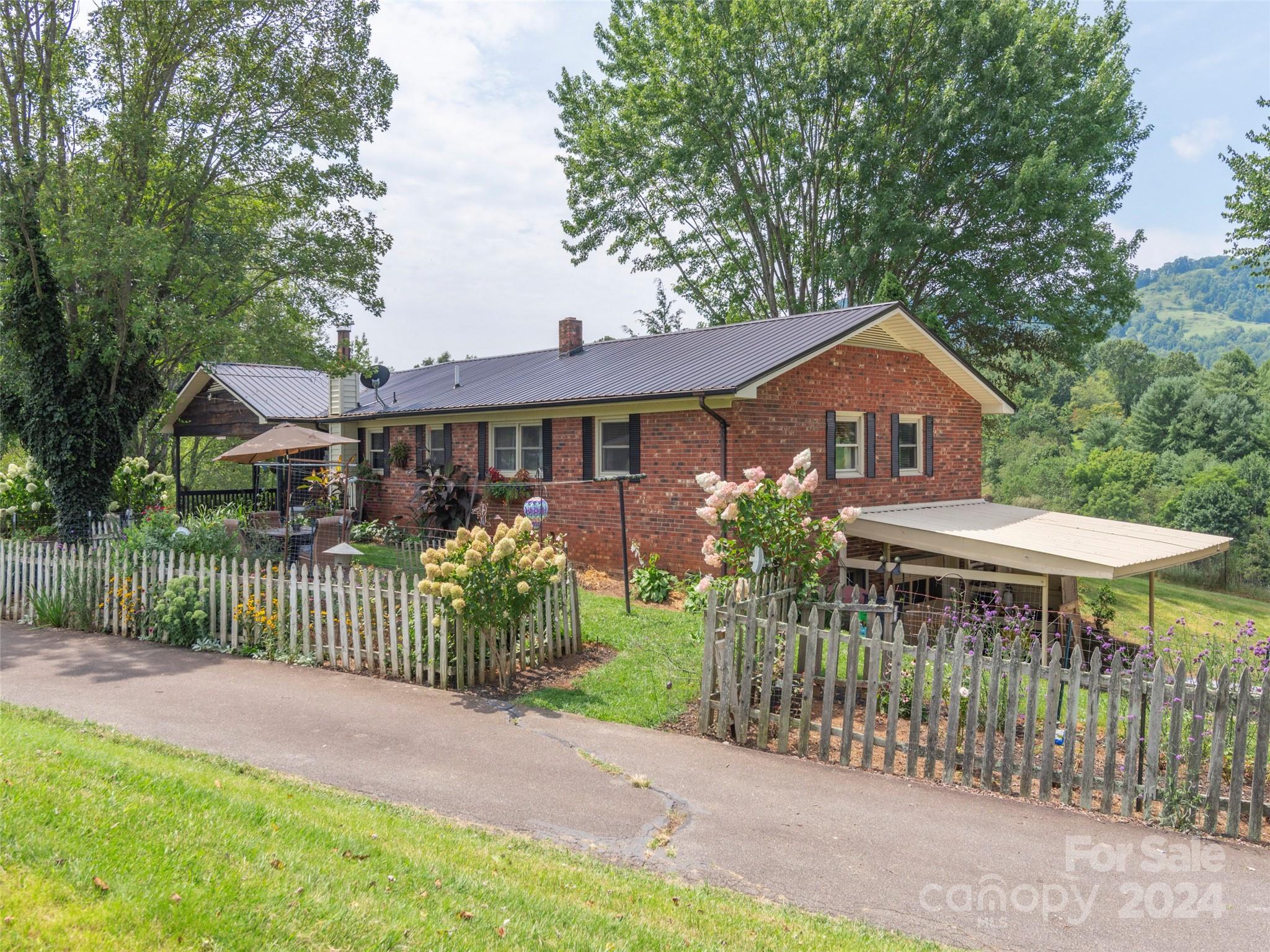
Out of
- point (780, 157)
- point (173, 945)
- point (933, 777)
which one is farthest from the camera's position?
point (780, 157)

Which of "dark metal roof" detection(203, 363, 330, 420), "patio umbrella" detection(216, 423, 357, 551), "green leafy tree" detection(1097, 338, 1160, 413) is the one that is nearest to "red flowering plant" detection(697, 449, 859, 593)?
"patio umbrella" detection(216, 423, 357, 551)

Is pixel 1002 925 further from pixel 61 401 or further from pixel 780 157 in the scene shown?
pixel 780 157

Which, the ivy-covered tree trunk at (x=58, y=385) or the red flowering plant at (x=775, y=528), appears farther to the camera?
the ivy-covered tree trunk at (x=58, y=385)

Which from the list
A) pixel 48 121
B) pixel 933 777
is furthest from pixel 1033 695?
pixel 48 121

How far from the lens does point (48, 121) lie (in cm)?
1417

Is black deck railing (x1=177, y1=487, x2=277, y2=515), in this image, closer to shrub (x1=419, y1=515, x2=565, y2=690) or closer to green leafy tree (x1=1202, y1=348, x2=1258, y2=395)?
shrub (x1=419, y1=515, x2=565, y2=690)

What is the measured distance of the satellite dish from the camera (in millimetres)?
22203

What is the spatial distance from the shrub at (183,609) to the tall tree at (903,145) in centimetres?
1964

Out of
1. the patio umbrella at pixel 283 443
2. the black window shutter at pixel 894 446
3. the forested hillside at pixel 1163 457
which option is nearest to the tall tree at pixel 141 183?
the patio umbrella at pixel 283 443

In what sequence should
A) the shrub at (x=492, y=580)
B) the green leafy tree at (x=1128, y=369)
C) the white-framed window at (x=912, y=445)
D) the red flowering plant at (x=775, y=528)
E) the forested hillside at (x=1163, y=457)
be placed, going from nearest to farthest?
the shrub at (x=492, y=580) → the red flowering plant at (x=775, y=528) → the white-framed window at (x=912, y=445) → the forested hillside at (x=1163, y=457) → the green leafy tree at (x=1128, y=369)

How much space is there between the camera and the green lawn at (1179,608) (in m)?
17.5

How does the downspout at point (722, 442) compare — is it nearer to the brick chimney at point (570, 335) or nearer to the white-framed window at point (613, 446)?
the white-framed window at point (613, 446)

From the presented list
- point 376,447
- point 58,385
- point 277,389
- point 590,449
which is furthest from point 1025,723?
point 277,389

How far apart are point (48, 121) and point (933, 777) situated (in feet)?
54.3
